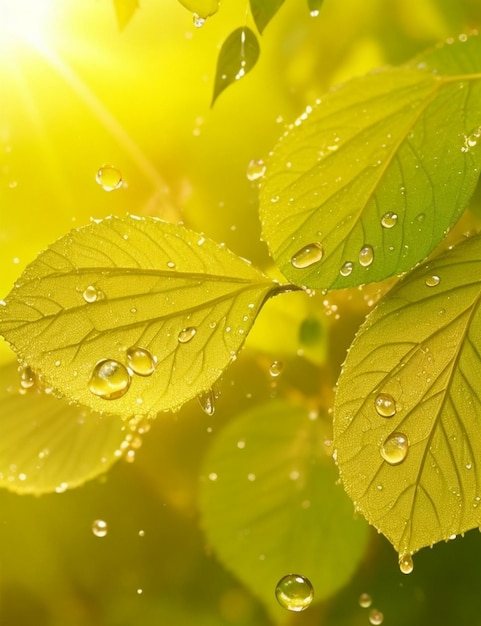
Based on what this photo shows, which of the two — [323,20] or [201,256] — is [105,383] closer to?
[201,256]

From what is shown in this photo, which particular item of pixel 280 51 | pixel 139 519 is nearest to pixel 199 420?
pixel 139 519

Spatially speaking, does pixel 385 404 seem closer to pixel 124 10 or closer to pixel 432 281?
pixel 432 281

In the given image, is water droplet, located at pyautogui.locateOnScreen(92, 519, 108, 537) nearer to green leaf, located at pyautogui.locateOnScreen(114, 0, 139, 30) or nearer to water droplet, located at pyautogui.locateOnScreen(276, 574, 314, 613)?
water droplet, located at pyautogui.locateOnScreen(276, 574, 314, 613)

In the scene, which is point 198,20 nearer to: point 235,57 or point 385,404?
point 235,57

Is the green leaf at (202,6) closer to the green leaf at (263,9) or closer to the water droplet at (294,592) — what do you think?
the green leaf at (263,9)

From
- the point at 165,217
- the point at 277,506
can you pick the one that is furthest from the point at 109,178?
the point at 277,506

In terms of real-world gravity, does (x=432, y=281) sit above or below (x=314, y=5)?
below

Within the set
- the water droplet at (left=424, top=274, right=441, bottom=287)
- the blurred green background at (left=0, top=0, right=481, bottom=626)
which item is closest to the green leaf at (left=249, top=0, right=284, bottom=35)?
the blurred green background at (left=0, top=0, right=481, bottom=626)
